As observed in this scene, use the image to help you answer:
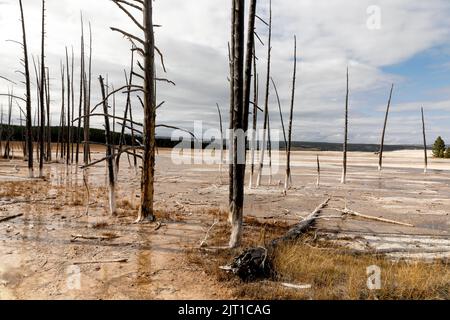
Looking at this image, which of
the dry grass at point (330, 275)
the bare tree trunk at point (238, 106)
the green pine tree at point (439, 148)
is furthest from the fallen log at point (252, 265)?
the green pine tree at point (439, 148)

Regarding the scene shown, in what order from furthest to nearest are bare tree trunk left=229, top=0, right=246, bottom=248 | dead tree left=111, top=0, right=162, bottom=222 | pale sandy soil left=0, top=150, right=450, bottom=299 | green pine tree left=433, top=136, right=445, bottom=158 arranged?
green pine tree left=433, top=136, right=445, bottom=158, dead tree left=111, top=0, right=162, bottom=222, bare tree trunk left=229, top=0, right=246, bottom=248, pale sandy soil left=0, top=150, right=450, bottom=299

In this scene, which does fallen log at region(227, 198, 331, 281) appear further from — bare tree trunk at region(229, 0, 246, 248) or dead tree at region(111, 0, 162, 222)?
dead tree at region(111, 0, 162, 222)

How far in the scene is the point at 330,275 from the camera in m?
6.18

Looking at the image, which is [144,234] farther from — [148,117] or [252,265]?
[252,265]

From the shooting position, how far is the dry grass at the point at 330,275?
547cm

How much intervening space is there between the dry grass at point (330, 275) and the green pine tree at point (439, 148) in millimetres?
60681

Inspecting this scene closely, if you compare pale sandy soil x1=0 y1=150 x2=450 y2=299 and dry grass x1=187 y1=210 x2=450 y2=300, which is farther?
pale sandy soil x1=0 y1=150 x2=450 y2=299

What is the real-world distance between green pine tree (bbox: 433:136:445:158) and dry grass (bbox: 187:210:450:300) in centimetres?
6068

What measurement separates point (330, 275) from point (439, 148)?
63826 millimetres

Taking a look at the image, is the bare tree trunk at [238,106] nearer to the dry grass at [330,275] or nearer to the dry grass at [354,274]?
the dry grass at [330,275]

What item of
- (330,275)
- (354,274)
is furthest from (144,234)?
(354,274)

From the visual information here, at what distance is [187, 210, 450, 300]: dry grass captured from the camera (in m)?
5.47

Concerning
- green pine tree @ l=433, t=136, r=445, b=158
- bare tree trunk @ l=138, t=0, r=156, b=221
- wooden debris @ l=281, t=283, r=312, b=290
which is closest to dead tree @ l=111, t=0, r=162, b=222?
bare tree trunk @ l=138, t=0, r=156, b=221

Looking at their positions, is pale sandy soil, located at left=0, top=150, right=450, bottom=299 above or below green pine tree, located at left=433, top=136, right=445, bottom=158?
below
